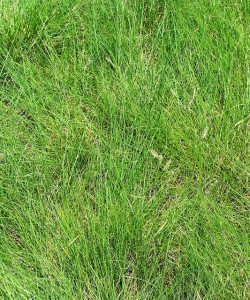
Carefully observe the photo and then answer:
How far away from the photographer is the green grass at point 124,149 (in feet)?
5.16

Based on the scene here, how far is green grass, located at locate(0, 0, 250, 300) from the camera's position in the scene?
157cm

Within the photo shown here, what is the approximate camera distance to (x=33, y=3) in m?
2.12

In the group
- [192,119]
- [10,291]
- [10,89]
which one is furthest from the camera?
[10,89]

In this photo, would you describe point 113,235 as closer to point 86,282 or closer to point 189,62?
point 86,282

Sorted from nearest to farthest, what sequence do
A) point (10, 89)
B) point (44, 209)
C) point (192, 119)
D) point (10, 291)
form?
point (10, 291)
point (44, 209)
point (192, 119)
point (10, 89)

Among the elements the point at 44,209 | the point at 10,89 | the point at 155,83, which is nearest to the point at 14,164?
the point at 44,209

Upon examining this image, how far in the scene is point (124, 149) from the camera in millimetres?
1771

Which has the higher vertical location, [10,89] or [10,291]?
[10,89]

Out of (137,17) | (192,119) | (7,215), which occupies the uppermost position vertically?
(137,17)

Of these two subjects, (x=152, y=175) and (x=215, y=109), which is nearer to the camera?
(x=152, y=175)

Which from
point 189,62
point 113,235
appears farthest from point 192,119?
point 113,235

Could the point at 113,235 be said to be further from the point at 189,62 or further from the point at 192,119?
the point at 189,62

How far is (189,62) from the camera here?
6.35 ft

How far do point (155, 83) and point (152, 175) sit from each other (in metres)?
0.40
